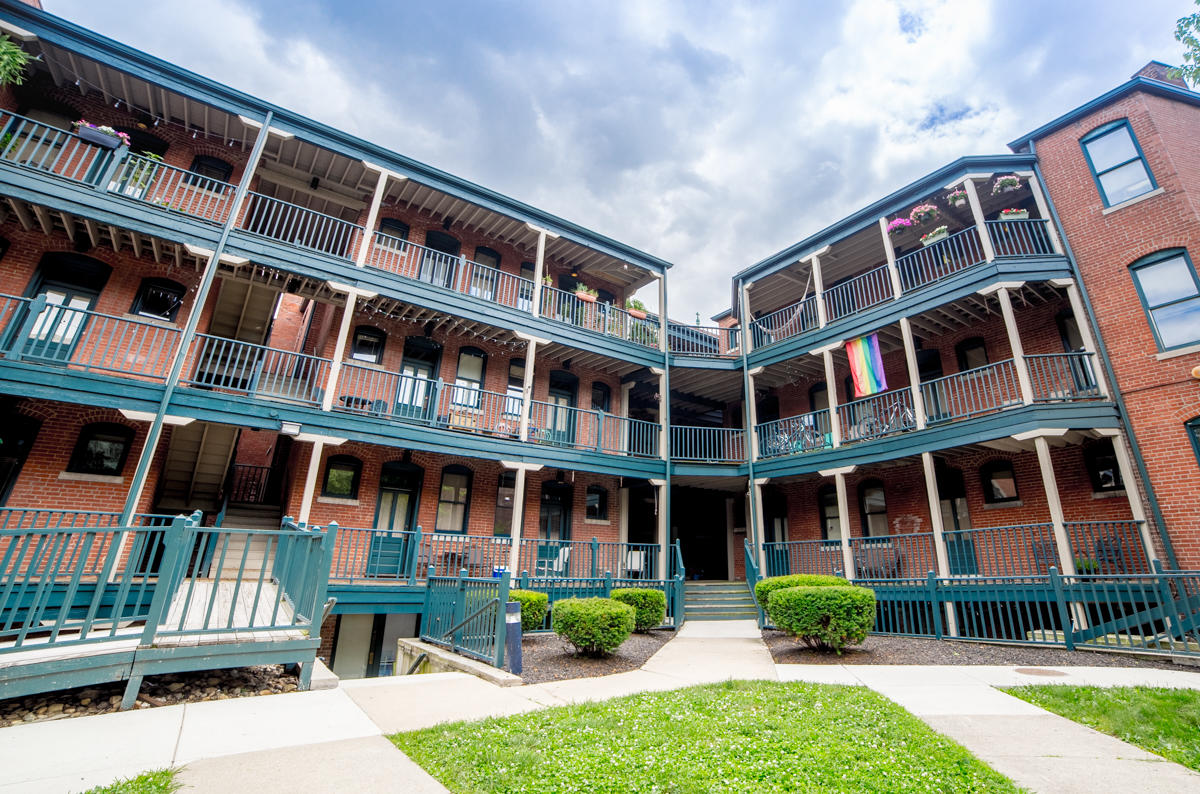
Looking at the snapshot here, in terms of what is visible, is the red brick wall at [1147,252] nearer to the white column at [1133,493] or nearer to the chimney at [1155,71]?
the white column at [1133,493]

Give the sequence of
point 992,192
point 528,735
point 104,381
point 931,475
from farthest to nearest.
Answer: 1. point 992,192
2. point 931,475
3. point 104,381
4. point 528,735

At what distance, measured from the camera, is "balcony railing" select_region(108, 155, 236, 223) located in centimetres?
1095

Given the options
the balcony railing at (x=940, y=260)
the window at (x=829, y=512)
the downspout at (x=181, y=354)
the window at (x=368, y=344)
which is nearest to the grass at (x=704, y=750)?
the downspout at (x=181, y=354)

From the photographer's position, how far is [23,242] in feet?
36.2

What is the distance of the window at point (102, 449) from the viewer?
35.0ft

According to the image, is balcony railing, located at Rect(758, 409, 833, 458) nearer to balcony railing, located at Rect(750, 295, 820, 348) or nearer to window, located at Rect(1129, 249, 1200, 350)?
balcony railing, located at Rect(750, 295, 820, 348)

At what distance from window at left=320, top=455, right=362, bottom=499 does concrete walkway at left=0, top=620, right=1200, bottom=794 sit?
7.26 metres

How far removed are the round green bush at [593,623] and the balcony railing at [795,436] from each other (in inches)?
368

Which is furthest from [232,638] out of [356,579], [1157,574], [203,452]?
[1157,574]

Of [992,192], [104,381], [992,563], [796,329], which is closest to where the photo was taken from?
[104,381]

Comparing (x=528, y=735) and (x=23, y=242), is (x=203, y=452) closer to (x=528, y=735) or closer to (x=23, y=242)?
(x=23, y=242)

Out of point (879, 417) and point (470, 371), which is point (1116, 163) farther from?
point (470, 371)

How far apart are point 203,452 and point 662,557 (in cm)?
1253

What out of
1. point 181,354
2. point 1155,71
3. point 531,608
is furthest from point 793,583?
point 1155,71
